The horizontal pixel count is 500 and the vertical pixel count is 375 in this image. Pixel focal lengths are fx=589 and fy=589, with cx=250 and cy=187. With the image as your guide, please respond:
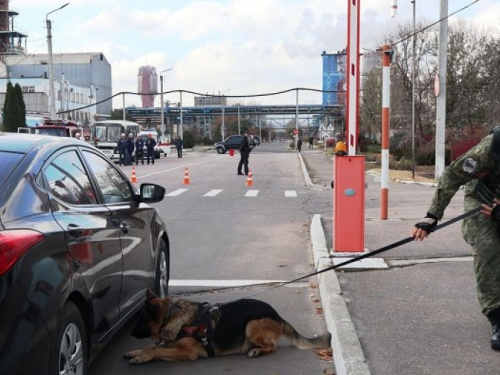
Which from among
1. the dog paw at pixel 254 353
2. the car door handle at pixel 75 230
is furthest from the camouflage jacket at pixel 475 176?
the car door handle at pixel 75 230

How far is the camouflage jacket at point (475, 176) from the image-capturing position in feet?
12.9

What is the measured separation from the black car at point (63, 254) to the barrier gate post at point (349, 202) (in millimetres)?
2873

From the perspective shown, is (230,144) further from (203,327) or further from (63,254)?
(63,254)

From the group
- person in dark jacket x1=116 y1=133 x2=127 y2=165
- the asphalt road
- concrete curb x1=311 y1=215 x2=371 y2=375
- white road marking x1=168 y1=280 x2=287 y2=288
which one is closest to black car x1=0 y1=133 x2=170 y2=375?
the asphalt road

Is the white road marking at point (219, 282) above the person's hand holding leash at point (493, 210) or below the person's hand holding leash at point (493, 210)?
below

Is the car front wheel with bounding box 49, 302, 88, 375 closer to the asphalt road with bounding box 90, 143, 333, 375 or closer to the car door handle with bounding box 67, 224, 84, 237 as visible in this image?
the car door handle with bounding box 67, 224, 84, 237

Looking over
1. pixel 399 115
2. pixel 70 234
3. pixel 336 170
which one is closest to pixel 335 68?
pixel 399 115

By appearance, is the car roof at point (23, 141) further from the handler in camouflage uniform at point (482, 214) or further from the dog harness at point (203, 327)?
the handler in camouflage uniform at point (482, 214)

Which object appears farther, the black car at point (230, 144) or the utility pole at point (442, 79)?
the black car at point (230, 144)

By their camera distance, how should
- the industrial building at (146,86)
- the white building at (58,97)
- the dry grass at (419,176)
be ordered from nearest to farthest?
the dry grass at (419,176) → the white building at (58,97) → the industrial building at (146,86)

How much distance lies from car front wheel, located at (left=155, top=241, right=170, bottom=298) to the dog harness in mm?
1128

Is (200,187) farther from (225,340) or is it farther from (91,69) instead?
(91,69)

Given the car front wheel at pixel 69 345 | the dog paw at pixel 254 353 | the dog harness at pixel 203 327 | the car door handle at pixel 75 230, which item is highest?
the car door handle at pixel 75 230

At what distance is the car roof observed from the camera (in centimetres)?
358
